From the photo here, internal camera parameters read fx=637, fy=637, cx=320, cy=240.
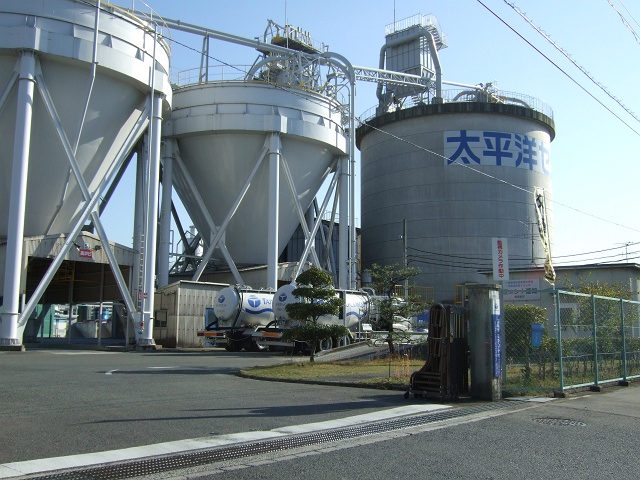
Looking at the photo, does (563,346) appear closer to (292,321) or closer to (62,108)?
(292,321)

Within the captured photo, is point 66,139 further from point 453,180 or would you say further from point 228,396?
point 453,180

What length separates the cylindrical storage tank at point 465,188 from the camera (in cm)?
4850

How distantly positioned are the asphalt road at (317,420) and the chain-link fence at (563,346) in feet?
2.67

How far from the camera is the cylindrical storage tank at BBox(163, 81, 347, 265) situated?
119ft

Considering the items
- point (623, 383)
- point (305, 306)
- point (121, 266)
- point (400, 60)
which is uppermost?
point (400, 60)

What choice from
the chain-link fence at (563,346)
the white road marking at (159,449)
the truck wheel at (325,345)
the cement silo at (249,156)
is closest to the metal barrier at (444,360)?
the chain-link fence at (563,346)

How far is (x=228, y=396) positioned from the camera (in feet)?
38.6

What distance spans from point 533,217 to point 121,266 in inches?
1269

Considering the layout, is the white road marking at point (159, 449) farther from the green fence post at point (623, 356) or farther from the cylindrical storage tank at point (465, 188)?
the cylindrical storage tank at point (465, 188)

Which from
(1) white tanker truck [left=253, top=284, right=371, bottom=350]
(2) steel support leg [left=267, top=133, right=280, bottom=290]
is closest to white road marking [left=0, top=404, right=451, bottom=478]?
(1) white tanker truck [left=253, top=284, right=371, bottom=350]

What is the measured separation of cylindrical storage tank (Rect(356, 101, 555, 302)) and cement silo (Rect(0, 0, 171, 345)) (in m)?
24.5

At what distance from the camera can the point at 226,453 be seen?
690cm

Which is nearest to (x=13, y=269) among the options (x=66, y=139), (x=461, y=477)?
(x=66, y=139)

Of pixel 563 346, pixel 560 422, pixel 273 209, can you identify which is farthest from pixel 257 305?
pixel 560 422
